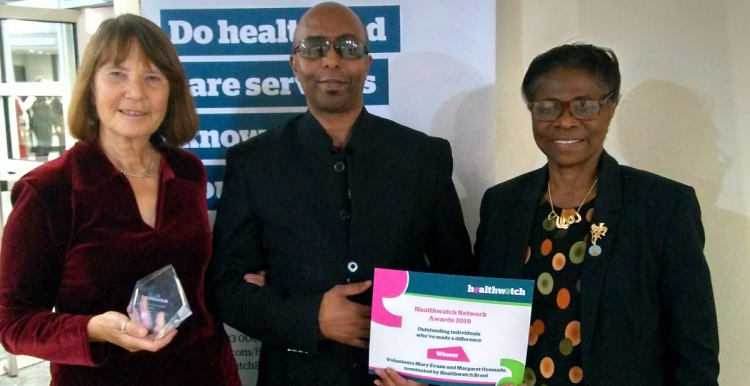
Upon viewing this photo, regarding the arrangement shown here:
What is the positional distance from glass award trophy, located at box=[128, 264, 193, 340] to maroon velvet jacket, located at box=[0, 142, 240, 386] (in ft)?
0.56

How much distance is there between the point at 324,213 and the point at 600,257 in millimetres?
904

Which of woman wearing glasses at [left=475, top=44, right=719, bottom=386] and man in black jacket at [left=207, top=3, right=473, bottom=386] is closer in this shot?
woman wearing glasses at [left=475, top=44, right=719, bottom=386]

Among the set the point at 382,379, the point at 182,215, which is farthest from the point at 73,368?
the point at 382,379

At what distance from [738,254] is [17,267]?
264cm

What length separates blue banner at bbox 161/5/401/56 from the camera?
8.31 feet

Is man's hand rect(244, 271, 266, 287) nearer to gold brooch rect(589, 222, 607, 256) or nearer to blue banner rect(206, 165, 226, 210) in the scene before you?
blue banner rect(206, 165, 226, 210)

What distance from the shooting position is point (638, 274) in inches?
64.2

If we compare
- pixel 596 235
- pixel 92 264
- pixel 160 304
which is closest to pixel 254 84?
pixel 92 264

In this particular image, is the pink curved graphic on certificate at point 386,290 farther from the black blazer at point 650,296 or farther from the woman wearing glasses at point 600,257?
the black blazer at point 650,296

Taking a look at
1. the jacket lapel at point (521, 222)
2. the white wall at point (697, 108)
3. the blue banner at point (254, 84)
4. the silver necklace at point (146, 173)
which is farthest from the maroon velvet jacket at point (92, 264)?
the white wall at point (697, 108)

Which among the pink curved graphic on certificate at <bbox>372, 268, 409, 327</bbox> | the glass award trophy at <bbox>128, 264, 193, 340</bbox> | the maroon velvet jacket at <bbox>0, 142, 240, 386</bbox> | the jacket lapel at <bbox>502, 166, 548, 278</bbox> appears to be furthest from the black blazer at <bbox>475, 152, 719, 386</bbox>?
the maroon velvet jacket at <bbox>0, 142, 240, 386</bbox>

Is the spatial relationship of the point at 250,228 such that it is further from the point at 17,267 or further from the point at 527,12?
the point at 527,12

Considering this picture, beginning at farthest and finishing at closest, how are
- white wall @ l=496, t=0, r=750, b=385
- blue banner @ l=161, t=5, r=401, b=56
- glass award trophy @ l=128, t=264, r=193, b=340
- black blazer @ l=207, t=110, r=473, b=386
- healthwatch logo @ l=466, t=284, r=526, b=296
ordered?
blue banner @ l=161, t=5, r=401, b=56 → white wall @ l=496, t=0, r=750, b=385 → black blazer @ l=207, t=110, r=473, b=386 → healthwatch logo @ l=466, t=284, r=526, b=296 → glass award trophy @ l=128, t=264, r=193, b=340

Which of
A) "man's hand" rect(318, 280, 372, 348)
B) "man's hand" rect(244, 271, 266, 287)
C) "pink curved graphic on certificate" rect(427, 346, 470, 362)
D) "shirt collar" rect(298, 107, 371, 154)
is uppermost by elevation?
"shirt collar" rect(298, 107, 371, 154)
